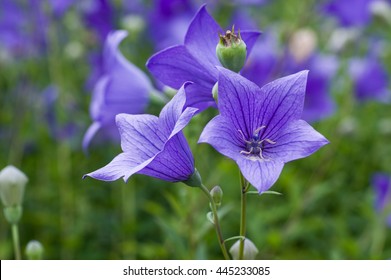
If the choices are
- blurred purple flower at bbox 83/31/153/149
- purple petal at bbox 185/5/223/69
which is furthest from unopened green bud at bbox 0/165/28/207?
purple petal at bbox 185/5/223/69

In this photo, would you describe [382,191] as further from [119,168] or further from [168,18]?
[119,168]

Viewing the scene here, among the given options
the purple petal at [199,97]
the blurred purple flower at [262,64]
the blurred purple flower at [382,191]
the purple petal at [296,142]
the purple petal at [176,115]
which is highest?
the blurred purple flower at [262,64]

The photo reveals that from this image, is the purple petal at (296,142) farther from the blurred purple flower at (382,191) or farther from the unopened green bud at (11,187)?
the blurred purple flower at (382,191)

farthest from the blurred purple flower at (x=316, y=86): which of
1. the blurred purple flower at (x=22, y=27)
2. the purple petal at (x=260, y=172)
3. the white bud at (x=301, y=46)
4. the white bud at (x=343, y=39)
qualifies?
the purple petal at (x=260, y=172)

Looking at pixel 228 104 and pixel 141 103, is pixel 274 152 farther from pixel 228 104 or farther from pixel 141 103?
pixel 141 103

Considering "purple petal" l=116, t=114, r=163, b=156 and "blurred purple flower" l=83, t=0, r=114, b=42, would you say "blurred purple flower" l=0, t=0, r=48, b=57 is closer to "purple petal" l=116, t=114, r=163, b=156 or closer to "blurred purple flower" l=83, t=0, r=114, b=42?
"blurred purple flower" l=83, t=0, r=114, b=42
